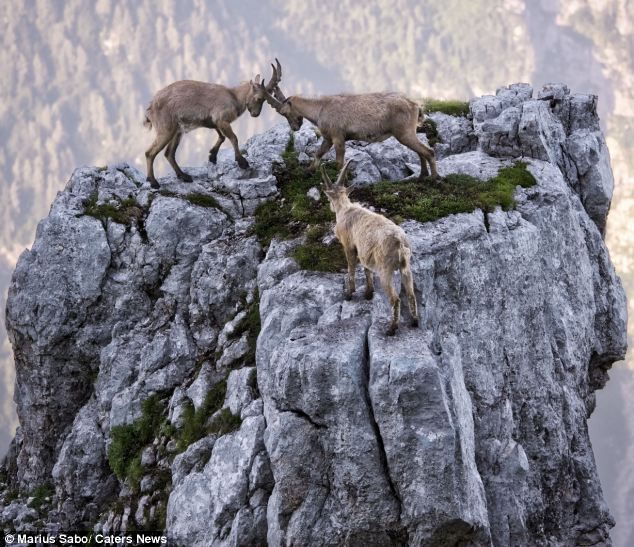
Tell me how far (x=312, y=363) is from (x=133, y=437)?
6.94 metres

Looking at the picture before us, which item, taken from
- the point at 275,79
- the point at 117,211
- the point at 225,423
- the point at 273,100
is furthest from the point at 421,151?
the point at 225,423

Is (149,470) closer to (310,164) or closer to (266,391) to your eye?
(266,391)

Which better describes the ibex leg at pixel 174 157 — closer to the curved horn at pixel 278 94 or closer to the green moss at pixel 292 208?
the green moss at pixel 292 208

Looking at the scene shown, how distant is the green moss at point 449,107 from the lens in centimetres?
2656

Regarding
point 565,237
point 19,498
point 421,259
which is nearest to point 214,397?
point 421,259

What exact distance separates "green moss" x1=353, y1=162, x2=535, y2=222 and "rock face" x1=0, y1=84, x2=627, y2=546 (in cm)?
42

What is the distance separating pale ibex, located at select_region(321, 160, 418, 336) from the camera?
13953 millimetres

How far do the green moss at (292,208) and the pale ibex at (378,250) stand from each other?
12.1 feet

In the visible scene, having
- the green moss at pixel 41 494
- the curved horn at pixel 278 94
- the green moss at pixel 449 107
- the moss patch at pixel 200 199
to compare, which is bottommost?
the green moss at pixel 41 494

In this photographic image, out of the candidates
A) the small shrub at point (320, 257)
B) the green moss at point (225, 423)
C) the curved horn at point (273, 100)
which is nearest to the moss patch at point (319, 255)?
the small shrub at point (320, 257)

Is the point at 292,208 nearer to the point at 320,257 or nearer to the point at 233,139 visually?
the point at 233,139

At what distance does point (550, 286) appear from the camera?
19.6 metres

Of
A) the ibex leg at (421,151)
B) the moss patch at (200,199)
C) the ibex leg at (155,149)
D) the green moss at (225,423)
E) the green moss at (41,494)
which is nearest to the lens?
the green moss at (225,423)

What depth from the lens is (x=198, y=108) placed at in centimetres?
2202
